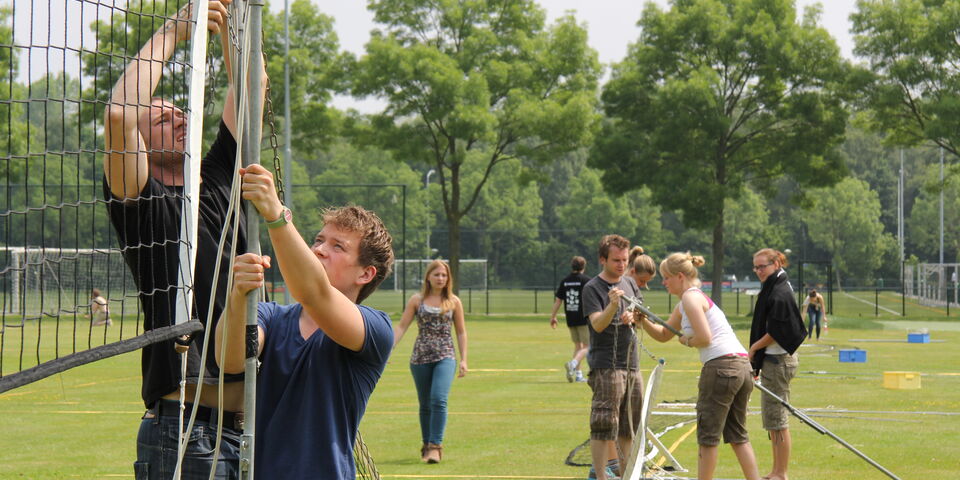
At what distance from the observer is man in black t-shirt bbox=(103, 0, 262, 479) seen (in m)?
3.91

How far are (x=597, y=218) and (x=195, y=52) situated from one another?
87975 mm

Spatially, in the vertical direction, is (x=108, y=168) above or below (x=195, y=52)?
below

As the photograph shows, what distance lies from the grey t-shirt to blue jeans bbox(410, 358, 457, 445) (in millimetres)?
1671

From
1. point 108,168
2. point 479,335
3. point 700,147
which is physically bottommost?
point 479,335

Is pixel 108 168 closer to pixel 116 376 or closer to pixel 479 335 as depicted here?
pixel 116 376

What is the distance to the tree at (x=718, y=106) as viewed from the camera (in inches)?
1775

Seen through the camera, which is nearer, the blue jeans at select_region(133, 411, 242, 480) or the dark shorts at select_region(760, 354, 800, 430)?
the blue jeans at select_region(133, 411, 242, 480)

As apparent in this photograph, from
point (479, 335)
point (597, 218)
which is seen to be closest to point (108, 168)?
point (479, 335)

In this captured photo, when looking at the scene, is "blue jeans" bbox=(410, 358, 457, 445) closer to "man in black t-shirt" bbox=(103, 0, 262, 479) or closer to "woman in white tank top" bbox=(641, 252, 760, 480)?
"woman in white tank top" bbox=(641, 252, 760, 480)

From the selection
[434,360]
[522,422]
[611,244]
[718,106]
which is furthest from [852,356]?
[718,106]

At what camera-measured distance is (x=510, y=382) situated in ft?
58.3

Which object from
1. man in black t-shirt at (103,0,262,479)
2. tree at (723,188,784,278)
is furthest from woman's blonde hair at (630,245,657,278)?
tree at (723,188,784,278)

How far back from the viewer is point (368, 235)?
375cm

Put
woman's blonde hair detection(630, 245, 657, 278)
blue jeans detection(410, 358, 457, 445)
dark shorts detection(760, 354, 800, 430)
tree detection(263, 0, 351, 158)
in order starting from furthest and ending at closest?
tree detection(263, 0, 351, 158) → blue jeans detection(410, 358, 457, 445) → woman's blonde hair detection(630, 245, 657, 278) → dark shorts detection(760, 354, 800, 430)
